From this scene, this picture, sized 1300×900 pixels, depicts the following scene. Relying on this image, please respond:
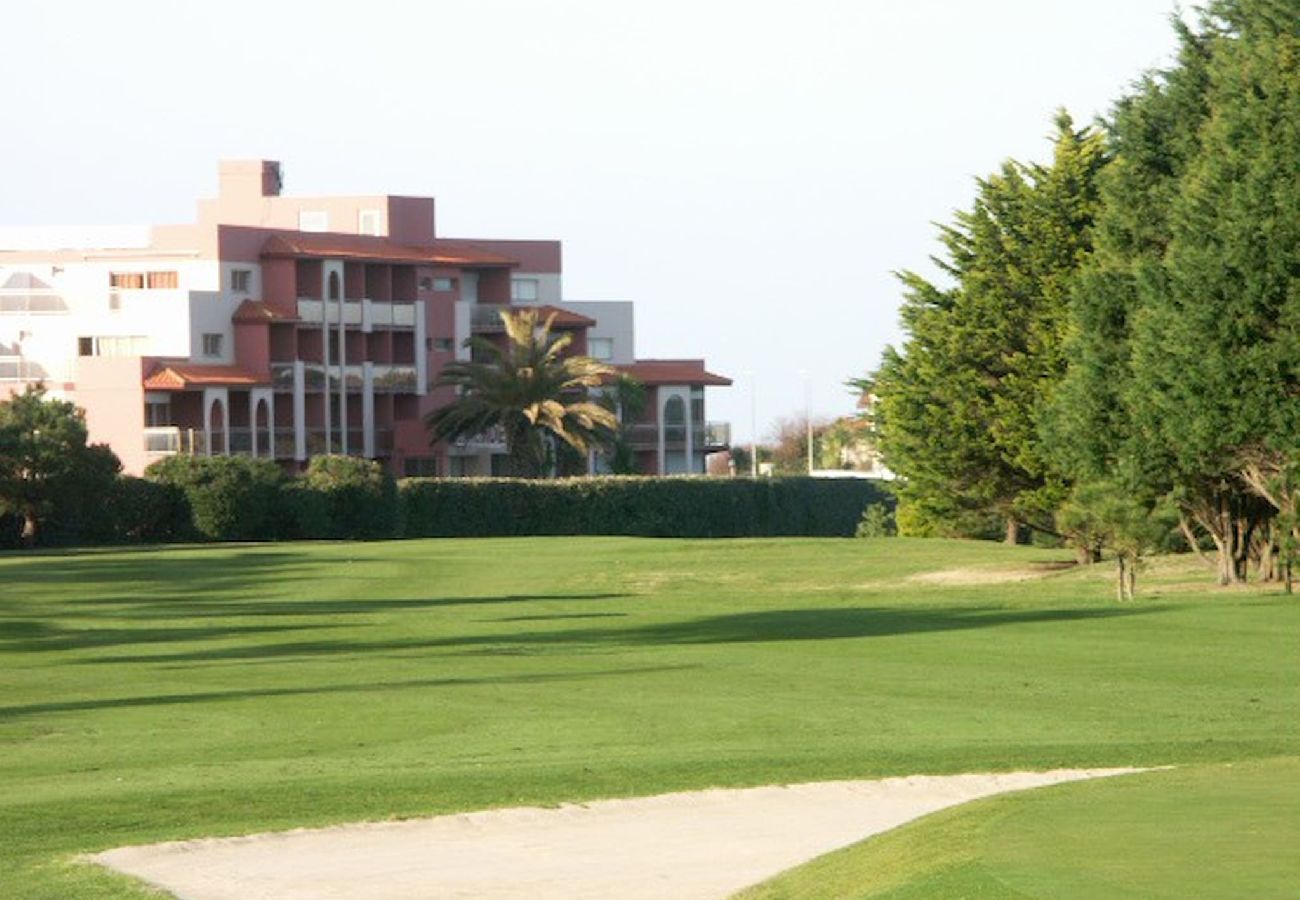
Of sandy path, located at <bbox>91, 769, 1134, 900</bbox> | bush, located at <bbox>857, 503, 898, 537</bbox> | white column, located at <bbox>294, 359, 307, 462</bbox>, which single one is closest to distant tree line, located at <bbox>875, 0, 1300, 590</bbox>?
bush, located at <bbox>857, 503, 898, 537</bbox>

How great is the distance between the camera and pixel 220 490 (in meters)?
86.8

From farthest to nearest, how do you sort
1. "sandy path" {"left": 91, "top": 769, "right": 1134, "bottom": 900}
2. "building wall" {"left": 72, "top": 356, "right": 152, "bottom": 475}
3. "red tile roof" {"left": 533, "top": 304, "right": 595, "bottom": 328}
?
1. "red tile roof" {"left": 533, "top": 304, "right": 595, "bottom": 328}
2. "building wall" {"left": 72, "top": 356, "right": 152, "bottom": 475}
3. "sandy path" {"left": 91, "top": 769, "right": 1134, "bottom": 900}

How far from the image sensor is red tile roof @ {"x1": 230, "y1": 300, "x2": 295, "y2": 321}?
104188mm

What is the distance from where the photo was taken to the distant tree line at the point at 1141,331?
46.7 m

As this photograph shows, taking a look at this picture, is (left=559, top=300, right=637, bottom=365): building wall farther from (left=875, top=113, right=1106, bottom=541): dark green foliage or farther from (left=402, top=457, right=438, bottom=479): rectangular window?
(left=875, top=113, right=1106, bottom=541): dark green foliage

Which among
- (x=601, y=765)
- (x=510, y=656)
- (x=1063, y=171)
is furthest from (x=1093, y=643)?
(x=1063, y=171)

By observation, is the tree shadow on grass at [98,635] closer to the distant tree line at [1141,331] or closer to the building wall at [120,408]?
the distant tree line at [1141,331]

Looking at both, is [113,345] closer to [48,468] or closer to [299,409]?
[299,409]

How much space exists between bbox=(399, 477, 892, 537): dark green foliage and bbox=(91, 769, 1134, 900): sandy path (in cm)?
7476

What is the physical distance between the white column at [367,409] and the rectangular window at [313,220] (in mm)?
11017

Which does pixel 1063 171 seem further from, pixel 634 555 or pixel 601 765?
pixel 601 765

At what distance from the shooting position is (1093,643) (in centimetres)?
3534

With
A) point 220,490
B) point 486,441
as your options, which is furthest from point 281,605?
point 486,441

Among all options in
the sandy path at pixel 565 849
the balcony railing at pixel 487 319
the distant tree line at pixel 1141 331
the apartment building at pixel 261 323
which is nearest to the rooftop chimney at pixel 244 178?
the apartment building at pixel 261 323
